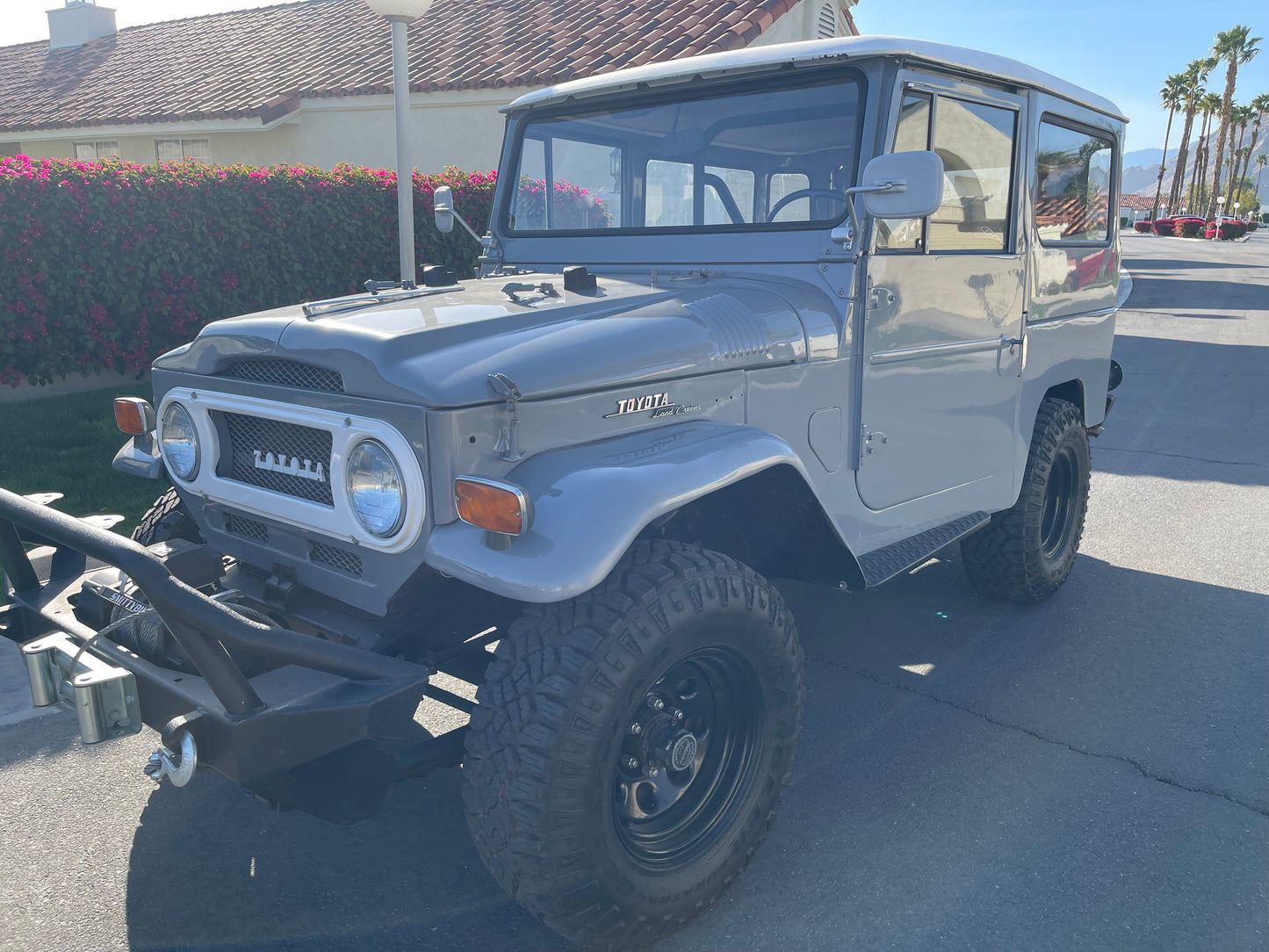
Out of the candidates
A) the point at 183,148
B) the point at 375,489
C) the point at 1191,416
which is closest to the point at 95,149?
the point at 183,148

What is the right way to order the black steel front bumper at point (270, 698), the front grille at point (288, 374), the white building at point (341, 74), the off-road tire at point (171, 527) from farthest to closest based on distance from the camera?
the white building at point (341, 74)
the off-road tire at point (171, 527)
the front grille at point (288, 374)
the black steel front bumper at point (270, 698)

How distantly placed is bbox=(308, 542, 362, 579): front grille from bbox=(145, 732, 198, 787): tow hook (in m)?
0.58

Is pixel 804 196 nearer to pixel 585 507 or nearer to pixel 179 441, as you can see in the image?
pixel 585 507

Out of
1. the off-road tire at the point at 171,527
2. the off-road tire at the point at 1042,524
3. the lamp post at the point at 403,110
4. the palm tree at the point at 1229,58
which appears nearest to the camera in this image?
the off-road tire at the point at 171,527

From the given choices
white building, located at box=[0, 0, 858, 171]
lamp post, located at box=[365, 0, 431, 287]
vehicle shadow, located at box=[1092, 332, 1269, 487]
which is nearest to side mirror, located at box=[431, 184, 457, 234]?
lamp post, located at box=[365, 0, 431, 287]

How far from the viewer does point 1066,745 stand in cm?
334

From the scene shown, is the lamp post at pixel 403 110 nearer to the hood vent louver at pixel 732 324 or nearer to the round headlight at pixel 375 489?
the hood vent louver at pixel 732 324

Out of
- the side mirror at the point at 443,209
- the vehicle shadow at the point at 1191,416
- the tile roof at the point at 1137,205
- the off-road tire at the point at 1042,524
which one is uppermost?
the tile roof at the point at 1137,205

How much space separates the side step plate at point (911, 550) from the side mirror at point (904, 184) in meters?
1.07

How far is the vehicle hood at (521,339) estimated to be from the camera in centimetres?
224

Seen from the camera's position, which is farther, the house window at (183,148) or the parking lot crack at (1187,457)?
the house window at (183,148)

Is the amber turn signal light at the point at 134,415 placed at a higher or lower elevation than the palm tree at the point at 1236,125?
lower

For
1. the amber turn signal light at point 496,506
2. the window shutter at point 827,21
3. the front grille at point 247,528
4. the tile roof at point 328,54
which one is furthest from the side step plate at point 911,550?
the window shutter at point 827,21

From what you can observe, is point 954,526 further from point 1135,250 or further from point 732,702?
point 1135,250
